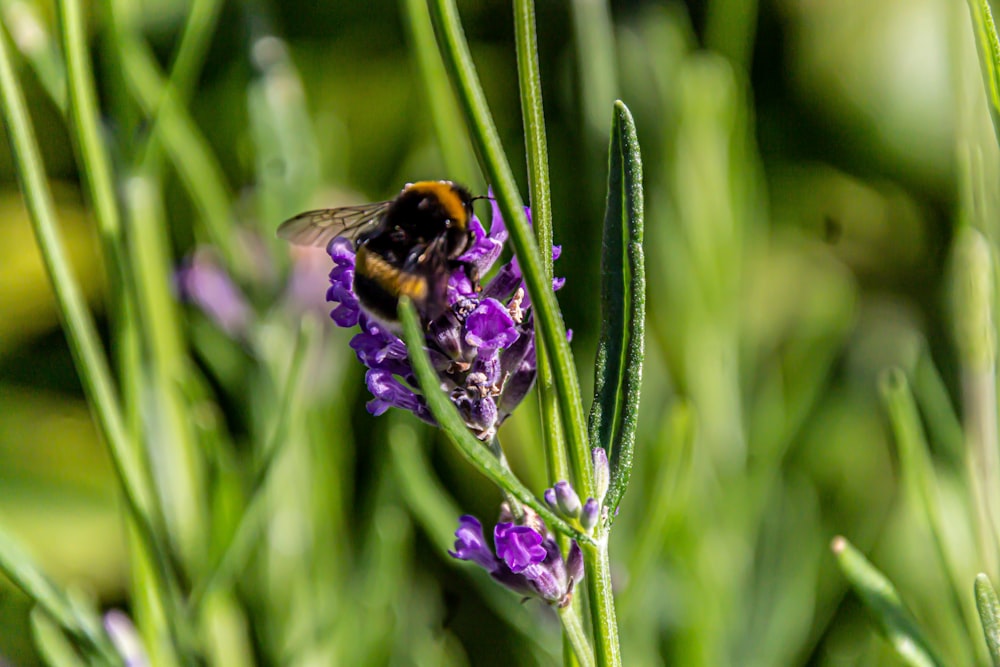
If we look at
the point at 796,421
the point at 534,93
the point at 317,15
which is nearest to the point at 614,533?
the point at 796,421

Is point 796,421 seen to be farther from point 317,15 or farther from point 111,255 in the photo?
point 317,15

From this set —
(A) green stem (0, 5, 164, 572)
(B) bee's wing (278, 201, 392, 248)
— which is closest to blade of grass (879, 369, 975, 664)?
(B) bee's wing (278, 201, 392, 248)

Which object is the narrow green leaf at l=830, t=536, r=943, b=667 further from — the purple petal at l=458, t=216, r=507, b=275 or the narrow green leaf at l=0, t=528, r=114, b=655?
the narrow green leaf at l=0, t=528, r=114, b=655

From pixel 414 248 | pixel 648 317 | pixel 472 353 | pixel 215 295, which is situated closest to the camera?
pixel 472 353

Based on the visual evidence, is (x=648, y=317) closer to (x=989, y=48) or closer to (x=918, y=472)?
(x=918, y=472)

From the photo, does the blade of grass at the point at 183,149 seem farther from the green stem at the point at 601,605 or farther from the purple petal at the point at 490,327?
the green stem at the point at 601,605

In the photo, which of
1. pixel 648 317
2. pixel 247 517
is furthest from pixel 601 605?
pixel 648 317

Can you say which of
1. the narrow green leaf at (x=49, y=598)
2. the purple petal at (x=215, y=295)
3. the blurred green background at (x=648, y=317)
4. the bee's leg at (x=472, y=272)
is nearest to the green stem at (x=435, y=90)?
the blurred green background at (x=648, y=317)
